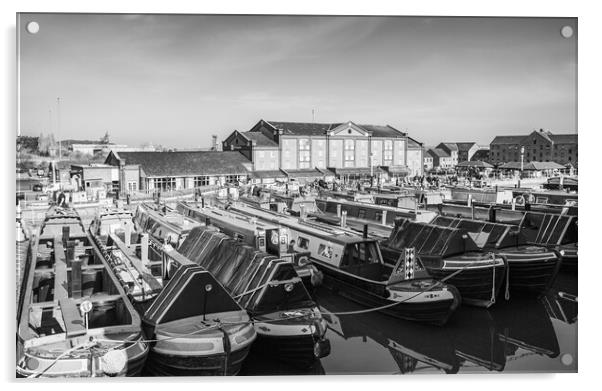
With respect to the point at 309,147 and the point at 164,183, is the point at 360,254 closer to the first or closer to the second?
the point at 164,183

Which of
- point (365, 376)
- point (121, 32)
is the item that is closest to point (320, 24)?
point (121, 32)

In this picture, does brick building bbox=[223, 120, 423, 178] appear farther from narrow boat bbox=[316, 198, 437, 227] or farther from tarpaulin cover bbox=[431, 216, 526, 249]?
tarpaulin cover bbox=[431, 216, 526, 249]

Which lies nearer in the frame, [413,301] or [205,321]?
[205,321]

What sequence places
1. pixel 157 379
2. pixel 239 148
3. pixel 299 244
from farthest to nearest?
pixel 239 148
pixel 299 244
pixel 157 379

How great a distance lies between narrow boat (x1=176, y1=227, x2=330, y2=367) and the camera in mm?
9273

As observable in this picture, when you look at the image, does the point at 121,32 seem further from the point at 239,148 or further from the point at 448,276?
the point at 239,148

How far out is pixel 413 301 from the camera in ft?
38.1

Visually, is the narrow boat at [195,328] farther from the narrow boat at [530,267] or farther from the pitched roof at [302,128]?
the pitched roof at [302,128]

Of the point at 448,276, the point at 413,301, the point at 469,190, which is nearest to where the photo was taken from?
the point at 413,301

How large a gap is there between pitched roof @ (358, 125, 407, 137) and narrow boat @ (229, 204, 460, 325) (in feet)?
109

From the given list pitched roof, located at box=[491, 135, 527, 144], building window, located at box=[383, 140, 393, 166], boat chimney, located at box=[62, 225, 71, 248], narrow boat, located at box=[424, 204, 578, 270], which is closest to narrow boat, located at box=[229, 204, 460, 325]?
narrow boat, located at box=[424, 204, 578, 270]

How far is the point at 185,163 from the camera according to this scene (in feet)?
128

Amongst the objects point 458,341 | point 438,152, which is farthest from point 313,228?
point 438,152

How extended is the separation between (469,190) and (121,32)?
2480cm
